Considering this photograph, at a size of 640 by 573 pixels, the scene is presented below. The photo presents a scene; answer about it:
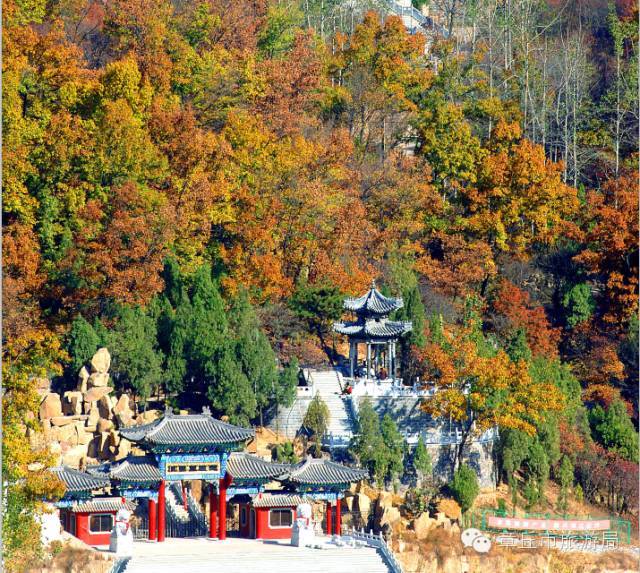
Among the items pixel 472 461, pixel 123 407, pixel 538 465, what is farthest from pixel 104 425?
pixel 538 465

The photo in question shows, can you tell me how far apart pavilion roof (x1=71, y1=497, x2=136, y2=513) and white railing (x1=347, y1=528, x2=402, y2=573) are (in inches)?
266

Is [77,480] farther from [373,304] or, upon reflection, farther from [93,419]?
[373,304]

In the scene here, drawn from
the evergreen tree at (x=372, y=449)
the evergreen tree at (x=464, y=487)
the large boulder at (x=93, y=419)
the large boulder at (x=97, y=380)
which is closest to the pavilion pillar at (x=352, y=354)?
the evergreen tree at (x=372, y=449)

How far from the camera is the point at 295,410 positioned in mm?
71188

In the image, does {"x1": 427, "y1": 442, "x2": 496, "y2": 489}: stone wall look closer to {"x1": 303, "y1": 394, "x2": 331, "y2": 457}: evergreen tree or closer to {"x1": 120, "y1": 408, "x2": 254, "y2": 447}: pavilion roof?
{"x1": 303, "y1": 394, "x2": 331, "y2": 457}: evergreen tree

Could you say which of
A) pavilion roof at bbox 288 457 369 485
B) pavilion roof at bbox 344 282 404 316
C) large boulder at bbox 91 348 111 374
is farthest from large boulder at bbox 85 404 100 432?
pavilion roof at bbox 344 282 404 316

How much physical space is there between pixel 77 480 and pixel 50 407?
6.71 meters

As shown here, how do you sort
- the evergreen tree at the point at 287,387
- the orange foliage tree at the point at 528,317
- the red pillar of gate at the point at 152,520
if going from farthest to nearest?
the orange foliage tree at the point at 528,317, the evergreen tree at the point at 287,387, the red pillar of gate at the point at 152,520

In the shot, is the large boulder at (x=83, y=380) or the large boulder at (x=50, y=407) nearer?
the large boulder at (x=50, y=407)

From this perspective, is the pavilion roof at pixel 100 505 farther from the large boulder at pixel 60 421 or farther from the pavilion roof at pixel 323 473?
the large boulder at pixel 60 421

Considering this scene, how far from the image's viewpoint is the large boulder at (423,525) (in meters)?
66.0

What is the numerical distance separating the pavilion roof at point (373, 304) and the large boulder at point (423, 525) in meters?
9.10

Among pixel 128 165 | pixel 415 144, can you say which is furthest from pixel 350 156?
pixel 128 165

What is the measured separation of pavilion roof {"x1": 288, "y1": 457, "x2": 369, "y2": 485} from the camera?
6366cm
